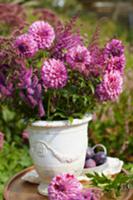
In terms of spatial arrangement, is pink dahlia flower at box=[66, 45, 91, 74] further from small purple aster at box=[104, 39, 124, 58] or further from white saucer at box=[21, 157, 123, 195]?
white saucer at box=[21, 157, 123, 195]

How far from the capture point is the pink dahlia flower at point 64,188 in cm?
218

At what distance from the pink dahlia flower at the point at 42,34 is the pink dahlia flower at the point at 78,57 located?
12cm

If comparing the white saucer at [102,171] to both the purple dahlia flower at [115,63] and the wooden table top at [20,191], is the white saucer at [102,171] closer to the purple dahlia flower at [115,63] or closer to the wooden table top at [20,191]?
the wooden table top at [20,191]

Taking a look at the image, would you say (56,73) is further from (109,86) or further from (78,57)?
(109,86)

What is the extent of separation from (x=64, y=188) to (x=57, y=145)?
0.93 feet

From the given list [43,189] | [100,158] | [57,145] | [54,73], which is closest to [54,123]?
[57,145]

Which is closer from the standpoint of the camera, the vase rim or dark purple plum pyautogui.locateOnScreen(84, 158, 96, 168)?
the vase rim

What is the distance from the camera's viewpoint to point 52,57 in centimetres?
247

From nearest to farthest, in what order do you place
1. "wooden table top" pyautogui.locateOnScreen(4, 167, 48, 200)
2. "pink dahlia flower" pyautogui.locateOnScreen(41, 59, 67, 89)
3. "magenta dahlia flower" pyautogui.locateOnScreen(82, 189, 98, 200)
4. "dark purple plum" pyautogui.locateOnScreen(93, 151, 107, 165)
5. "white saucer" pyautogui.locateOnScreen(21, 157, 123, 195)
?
1. "magenta dahlia flower" pyautogui.locateOnScreen(82, 189, 98, 200)
2. "pink dahlia flower" pyautogui.locateOnScreen(41, 59, 67, 89)
3. "wooden table top" pyautogui.locateOnScreen(4, 167, 48, 200)
4. "white saucer" pyautogui.locateOnScreen(21, 157, 123, 195)
5. "dark purple plum" pyautogui.locateOnScreen(93, 151, 107, 165)

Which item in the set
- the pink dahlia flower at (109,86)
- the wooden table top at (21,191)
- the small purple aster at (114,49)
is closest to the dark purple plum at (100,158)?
the wooden table top at (21,191)

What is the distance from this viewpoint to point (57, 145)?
2.44 meters

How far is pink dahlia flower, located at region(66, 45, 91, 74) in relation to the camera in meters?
2.37

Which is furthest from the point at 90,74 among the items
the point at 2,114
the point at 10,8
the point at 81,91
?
the point at 10,8

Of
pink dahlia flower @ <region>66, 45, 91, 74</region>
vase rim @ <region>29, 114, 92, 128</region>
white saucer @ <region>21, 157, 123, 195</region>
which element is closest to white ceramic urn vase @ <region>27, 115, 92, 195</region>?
vase rim @ <region>29, 114, 92, 128</region>
